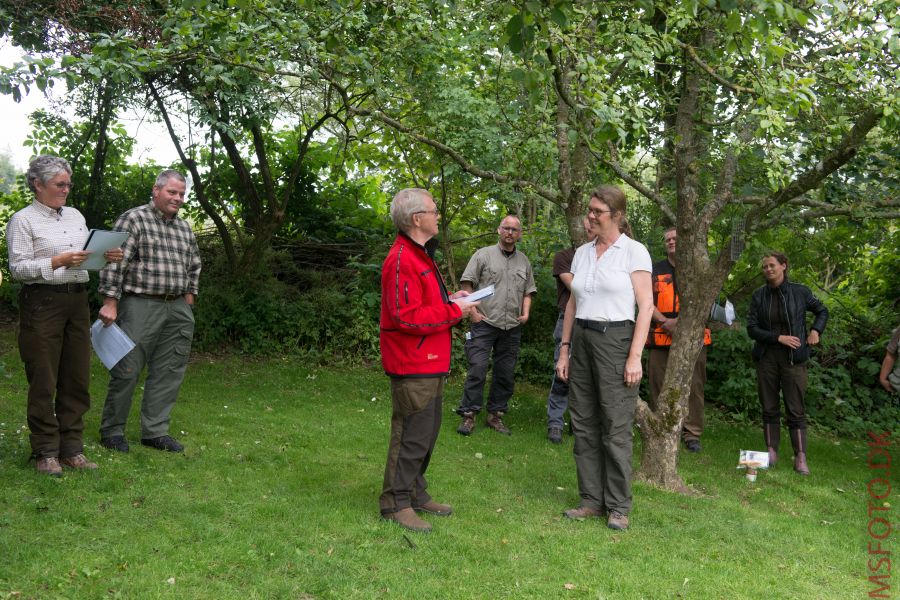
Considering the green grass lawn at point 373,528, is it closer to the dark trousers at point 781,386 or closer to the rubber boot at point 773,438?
the rubber boot at point 773,438

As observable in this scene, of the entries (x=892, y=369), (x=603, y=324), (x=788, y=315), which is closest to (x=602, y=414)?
(x=603, y=324)

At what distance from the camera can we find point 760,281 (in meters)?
9.52

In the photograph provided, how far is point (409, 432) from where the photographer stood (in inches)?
181

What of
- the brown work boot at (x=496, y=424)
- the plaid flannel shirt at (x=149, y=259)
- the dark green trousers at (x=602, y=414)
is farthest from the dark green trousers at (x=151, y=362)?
the dark green trousers at (x=602, y=414)

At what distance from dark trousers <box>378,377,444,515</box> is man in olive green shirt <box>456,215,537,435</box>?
107 inches

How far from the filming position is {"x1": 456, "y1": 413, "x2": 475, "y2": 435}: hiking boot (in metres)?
7.37

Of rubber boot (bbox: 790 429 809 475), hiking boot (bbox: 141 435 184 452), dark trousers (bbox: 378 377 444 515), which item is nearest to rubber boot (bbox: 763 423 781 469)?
rubber boot (bbox: 790 429 809 475)

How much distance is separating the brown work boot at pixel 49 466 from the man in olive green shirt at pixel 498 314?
11.3ft

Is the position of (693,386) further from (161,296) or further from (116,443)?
(116,443)

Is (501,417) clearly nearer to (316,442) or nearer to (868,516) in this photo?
(316,442)

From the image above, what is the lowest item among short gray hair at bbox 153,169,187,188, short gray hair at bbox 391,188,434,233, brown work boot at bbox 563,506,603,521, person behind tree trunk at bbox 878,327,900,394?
brown work boot at bbox 563,506,603,521

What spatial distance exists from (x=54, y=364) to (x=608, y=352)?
3.50 metres

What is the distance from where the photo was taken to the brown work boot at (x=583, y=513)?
4996mm

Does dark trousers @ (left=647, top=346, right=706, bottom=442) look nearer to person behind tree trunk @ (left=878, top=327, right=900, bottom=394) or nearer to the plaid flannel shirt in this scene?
person behind tree trunk @ (left=878, top=327, right=900, bottom=394)
